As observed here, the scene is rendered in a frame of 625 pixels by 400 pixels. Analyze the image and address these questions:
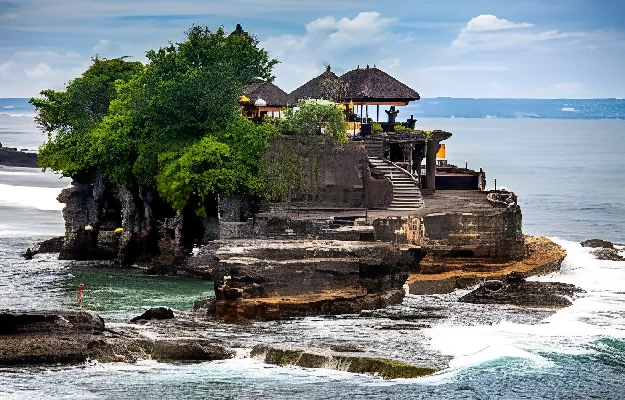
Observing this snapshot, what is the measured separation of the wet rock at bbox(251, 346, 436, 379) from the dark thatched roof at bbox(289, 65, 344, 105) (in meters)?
29.4

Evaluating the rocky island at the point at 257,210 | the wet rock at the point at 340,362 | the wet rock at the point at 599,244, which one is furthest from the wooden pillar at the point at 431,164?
the wet rock at the point at 340,362

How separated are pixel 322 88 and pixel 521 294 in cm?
2167

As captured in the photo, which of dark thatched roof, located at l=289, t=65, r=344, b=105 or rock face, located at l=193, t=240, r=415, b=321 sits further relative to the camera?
dark thatched roof, located at l=289, t=65, r=344, b=105

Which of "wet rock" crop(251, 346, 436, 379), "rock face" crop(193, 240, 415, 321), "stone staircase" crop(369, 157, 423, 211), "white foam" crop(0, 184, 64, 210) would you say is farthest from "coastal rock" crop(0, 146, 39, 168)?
"wet rock" crop(251, 346, 436, 379)

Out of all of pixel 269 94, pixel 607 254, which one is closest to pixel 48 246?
pixel 269 94

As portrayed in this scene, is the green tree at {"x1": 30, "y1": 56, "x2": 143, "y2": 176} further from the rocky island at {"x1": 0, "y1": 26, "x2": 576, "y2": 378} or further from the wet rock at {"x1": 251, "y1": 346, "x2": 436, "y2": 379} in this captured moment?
the wet rock at {"x1": 251, "y1": 346, "x2": 436, "y2": 379}

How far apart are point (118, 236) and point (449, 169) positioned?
79.7ft

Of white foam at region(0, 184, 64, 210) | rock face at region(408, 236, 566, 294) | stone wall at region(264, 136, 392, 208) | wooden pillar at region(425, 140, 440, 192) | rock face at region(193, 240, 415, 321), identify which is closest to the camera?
rock face at region(193, 240, 415, 321)

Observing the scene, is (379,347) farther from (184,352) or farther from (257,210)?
(257,210)

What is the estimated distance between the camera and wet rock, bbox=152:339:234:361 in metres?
43.9

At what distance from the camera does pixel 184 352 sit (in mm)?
43969

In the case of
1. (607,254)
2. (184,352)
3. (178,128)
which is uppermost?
(178,128)

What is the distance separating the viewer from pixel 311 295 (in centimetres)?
5169


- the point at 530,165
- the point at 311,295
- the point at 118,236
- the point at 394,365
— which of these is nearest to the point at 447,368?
the point at 394,365
